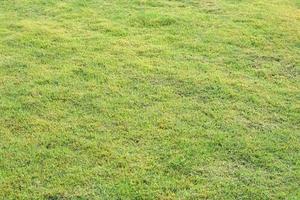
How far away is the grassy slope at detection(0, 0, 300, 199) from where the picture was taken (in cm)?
507

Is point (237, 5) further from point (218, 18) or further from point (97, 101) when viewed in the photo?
point (97, 101)

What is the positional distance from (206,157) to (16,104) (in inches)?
87.1

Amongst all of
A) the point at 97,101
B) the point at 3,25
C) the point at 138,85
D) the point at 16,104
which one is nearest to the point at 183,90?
the point at 138,85

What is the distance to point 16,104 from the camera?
6.09m

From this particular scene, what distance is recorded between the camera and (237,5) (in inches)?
344

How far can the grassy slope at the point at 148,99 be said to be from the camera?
507 cm

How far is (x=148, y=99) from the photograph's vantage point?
245 inches

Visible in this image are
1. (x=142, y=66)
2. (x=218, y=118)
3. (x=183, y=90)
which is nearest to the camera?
(x=218, y=118)

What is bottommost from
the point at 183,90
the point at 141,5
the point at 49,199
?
the point at 49,199

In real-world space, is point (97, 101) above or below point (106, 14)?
below

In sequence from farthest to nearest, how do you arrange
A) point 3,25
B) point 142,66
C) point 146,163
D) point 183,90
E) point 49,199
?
point 3,25
point 142,66
point 183,90
point 146,163
point 49,199

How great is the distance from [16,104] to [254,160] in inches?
104

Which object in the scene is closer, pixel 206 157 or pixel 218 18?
pixel 206 157

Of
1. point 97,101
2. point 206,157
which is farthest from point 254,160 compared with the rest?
point 97,101
